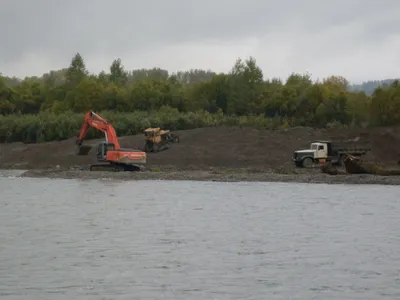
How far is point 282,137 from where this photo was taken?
74250 mm

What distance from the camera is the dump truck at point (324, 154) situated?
206 feet

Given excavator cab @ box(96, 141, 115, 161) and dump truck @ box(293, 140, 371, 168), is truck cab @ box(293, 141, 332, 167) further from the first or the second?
excavator cab @ box(96, 141, 115, 161)

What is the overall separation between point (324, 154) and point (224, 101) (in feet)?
146

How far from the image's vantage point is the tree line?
86250 millimetres

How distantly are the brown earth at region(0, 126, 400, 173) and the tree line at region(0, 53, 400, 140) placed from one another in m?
7.94

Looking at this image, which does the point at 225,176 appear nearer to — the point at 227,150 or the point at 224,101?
the point at 227,150

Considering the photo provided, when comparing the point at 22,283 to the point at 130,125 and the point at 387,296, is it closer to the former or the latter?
the point at 387,296

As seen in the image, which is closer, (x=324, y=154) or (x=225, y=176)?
(x=225, y=176)

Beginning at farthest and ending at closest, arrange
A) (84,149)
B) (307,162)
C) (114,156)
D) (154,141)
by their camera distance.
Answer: (154,141) < (84,149) < (307,162) < (114,156)

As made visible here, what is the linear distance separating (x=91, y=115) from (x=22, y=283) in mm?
43831

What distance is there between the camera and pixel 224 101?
4181 inches

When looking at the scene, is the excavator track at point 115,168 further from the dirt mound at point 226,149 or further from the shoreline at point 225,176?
the dirt mound at point 226,149

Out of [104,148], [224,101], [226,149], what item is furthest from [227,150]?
[224,101]

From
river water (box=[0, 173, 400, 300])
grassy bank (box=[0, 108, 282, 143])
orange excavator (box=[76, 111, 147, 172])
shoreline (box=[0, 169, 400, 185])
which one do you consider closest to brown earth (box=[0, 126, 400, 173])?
shoreline (box=[0, 169, 400, 185])
